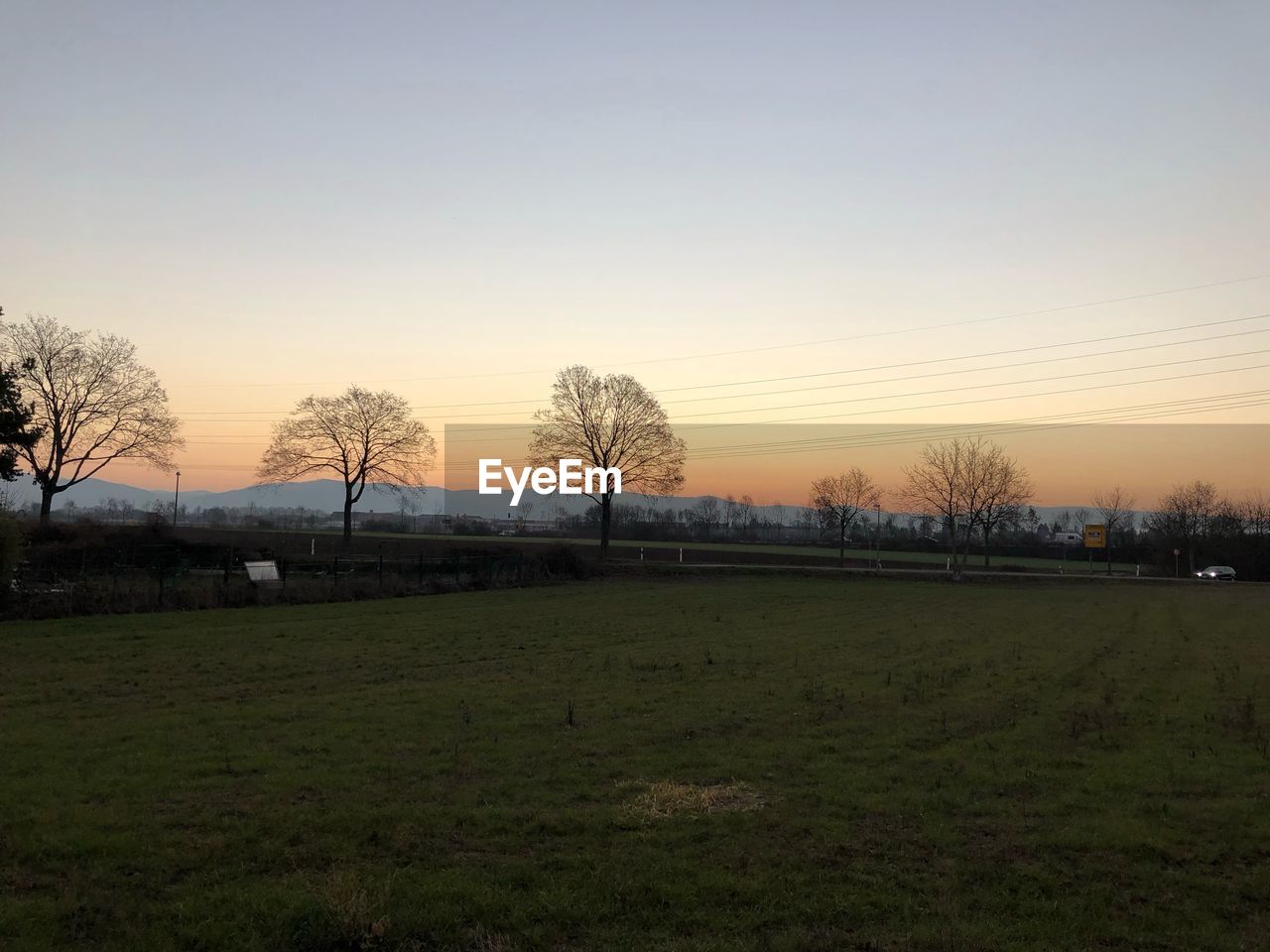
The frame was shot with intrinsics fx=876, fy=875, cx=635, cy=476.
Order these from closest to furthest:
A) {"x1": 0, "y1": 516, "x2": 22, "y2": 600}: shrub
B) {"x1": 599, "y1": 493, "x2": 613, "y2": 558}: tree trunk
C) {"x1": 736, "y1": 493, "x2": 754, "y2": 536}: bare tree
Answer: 1. {"x1": 0, "y1": 516, "x2": 22, "y2": 600}: shrub
2. {"x1": 599, "y1": 493, "x2": 613, "y2": 558}: tree trunk
3. {"x1": 736, "y1": 493, "x2": 754, "y2": 536}: bare tree

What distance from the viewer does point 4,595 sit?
25.4 metres

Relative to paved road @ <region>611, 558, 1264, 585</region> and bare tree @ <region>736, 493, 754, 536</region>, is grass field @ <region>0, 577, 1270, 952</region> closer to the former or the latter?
paved road @ <region>611, 558, 1264, 585</region>

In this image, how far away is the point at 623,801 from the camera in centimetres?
875

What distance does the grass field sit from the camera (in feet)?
20.0

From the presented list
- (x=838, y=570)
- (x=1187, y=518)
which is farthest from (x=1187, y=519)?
(x=838, y=570)

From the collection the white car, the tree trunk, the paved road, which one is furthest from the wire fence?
the white car

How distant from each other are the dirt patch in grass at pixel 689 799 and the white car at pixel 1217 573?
249ft

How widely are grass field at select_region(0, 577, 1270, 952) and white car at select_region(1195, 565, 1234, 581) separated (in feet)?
204

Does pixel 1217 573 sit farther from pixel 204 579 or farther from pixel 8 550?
pixel 8 550

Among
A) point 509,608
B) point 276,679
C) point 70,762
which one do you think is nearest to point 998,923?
point 70,762

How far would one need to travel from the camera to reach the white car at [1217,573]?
7119cm

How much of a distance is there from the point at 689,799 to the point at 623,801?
665 mm

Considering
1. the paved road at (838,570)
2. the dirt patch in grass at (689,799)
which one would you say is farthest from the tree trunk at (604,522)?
the dirt patch in grass at (689,799)

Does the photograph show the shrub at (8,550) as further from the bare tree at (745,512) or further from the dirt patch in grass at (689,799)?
the bare tree at (745,512)
